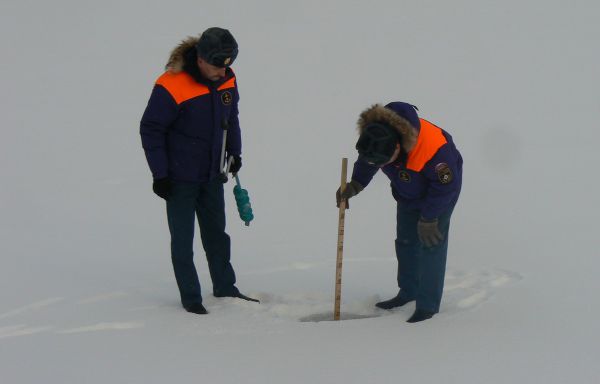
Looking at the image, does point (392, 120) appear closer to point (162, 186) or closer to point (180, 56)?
point (180, 56)

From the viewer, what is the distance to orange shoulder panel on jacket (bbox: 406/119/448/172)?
391cm

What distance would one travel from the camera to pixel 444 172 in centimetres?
392

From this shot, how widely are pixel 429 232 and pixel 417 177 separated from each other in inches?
11.6

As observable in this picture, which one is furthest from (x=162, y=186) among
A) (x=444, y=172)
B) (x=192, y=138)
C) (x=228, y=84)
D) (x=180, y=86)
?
(x=444, y=172)

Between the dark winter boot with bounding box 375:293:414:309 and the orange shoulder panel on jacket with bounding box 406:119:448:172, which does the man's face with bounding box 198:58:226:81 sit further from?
the dark winter boot with bounding box 375:293:414:309

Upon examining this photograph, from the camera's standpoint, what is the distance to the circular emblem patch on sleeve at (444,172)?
391 centimetres

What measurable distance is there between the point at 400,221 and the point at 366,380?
4.17ft

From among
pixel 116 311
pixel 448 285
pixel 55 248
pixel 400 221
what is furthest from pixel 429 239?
pixel 55 248

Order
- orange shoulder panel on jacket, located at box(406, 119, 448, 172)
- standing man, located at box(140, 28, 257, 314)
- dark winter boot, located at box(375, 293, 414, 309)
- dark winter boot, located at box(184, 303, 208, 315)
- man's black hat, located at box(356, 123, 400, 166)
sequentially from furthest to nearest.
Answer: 1. dark winter boot, located at box(375, 293, 414, 309)
2. dark winter boot, located at box(184, 303, 208, 315)
3. standing man, located at box(140, 28, 257, 314)
4. orange shoulder panel on jacket, located at box(406, 119, 448, 172)
5. man's black hat, located at box(356, 123, 400, 166)

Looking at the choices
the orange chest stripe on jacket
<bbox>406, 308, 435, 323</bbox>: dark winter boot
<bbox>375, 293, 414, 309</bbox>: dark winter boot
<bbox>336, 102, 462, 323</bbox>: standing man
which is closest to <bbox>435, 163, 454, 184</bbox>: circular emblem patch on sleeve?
<bbox>336, 102, 462, 323</bbox>: standing man

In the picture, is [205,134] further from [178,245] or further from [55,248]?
[55,248]

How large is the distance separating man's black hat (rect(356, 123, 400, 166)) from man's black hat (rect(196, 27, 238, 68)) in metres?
0.83

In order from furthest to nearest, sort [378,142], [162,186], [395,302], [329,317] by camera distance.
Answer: [395,302] < [329,317] < [162,186] < [378,142]

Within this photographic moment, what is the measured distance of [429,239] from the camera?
4039 mm
